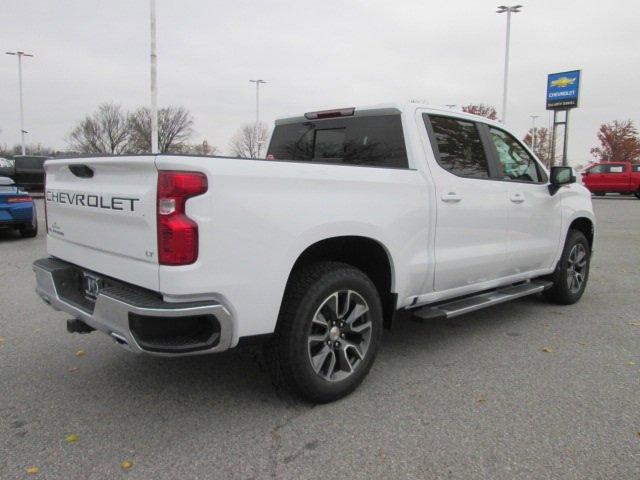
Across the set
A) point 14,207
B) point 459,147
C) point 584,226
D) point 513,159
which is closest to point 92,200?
point 459,147

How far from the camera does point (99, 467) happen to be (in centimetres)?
252

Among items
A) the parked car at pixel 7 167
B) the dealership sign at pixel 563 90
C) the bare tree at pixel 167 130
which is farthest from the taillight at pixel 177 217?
the bare tree at pixel 167 130

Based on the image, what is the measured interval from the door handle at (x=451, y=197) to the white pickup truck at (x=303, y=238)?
0.05 ft

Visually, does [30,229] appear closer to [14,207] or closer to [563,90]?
[14,207]

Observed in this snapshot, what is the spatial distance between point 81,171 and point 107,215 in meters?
0.48

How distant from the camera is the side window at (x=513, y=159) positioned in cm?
457

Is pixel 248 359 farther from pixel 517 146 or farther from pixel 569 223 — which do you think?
pixel 569 223

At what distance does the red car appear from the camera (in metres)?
27.8

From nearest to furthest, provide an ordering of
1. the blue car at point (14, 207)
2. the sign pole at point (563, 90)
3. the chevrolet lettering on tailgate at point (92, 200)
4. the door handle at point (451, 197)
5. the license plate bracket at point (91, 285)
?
the chevrolet lettering on tailgate at point (92, 200)
the license plate bracket at point (91, 285)
the door handle at point (451, 197)
the blue car at point (14, 207)
the sign pole at point (563, 90)

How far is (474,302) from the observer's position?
414cm

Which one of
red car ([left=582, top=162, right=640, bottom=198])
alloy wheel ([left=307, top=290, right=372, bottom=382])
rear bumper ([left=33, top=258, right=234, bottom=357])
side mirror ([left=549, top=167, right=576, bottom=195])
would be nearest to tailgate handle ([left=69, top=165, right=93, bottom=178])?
rear bumper ([left=33, top=258, right=234, bottom=357])

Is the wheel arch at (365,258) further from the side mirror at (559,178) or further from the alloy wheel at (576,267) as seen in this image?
the alloy wheel at (576,267)

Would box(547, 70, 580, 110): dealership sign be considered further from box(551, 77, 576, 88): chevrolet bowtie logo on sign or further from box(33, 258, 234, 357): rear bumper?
box(33, 258, 234, 357): rear bumper

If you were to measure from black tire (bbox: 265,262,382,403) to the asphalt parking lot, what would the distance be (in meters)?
0.15
